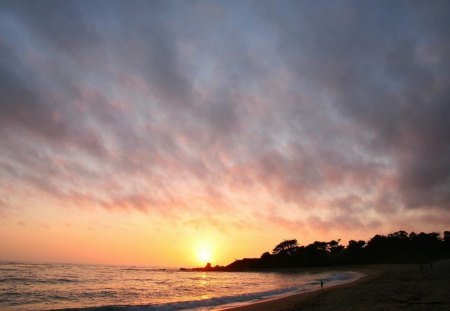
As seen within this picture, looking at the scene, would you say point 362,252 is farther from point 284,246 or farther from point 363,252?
point 284,246

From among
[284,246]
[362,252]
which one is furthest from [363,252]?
[284,246]

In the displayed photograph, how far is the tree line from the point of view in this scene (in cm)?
12031

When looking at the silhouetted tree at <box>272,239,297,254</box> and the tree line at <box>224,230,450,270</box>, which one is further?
the silhouetted tree at <box>272,239,297,254</box>

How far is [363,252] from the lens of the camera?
132m

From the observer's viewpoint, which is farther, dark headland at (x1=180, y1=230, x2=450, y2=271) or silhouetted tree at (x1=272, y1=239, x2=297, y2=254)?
silhouetted tree at (x1=272, y1=239, x2=297, y2=254)

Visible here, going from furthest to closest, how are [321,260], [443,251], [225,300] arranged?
[321,260], [443,251], [225,300]

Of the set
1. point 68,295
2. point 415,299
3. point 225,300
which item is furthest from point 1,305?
point 415,299

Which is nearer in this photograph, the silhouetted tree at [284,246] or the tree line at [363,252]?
the tree line at [363,252]

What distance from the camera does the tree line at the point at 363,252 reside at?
120m

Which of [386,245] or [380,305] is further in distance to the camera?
[386,245]

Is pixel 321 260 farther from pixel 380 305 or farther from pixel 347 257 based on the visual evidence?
pixel 380 305

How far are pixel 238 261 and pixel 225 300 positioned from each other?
148763 mm

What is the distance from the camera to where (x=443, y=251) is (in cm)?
11819

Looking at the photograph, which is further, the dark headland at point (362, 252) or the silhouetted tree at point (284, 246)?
the silhouetted tree at point (284, 246)
